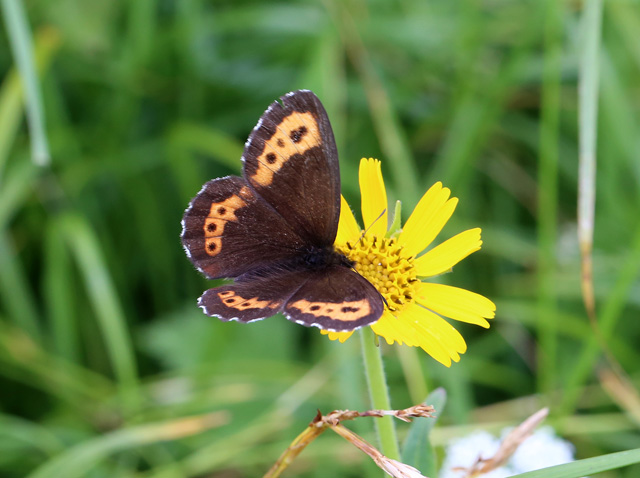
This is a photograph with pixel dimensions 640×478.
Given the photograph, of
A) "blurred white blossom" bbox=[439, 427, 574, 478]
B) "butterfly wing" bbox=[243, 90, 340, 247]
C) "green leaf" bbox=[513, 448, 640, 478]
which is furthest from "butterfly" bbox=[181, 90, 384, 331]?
"blurred white blossom" bbox=[439, 427, 574, 478]

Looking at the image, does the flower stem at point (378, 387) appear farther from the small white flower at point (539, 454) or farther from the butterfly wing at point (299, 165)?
the small white flower at point (539, 454)

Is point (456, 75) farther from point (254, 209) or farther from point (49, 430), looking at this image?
point (49, 430)

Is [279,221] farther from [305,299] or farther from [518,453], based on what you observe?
[518,453]

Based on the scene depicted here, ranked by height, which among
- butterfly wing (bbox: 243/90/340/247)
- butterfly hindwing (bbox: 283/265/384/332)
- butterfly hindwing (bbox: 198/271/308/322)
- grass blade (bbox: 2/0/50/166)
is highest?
grass blade (bbox: 2/0/50/166)

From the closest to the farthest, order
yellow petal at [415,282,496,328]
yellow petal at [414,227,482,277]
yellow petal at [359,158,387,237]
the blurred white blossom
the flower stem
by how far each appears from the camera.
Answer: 1. the flower stem
2. yellow petal at [415,282,496,328]
3. yellow petal at [414,227,482,277]
4. yellow petal at [359,158,387,237]
5. the blurred white blossom

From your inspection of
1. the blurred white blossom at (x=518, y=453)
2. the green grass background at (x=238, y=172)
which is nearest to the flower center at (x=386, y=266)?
the blurred white blossom at (x=518, y=453)

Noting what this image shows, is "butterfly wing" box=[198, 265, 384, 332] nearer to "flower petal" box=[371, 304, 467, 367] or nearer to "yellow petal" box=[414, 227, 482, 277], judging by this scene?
"flower petal" box=[371, 304, 467, 367]

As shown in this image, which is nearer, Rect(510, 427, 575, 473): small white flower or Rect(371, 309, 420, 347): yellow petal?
Rect(371, 309, 420, 347): yellow petal
